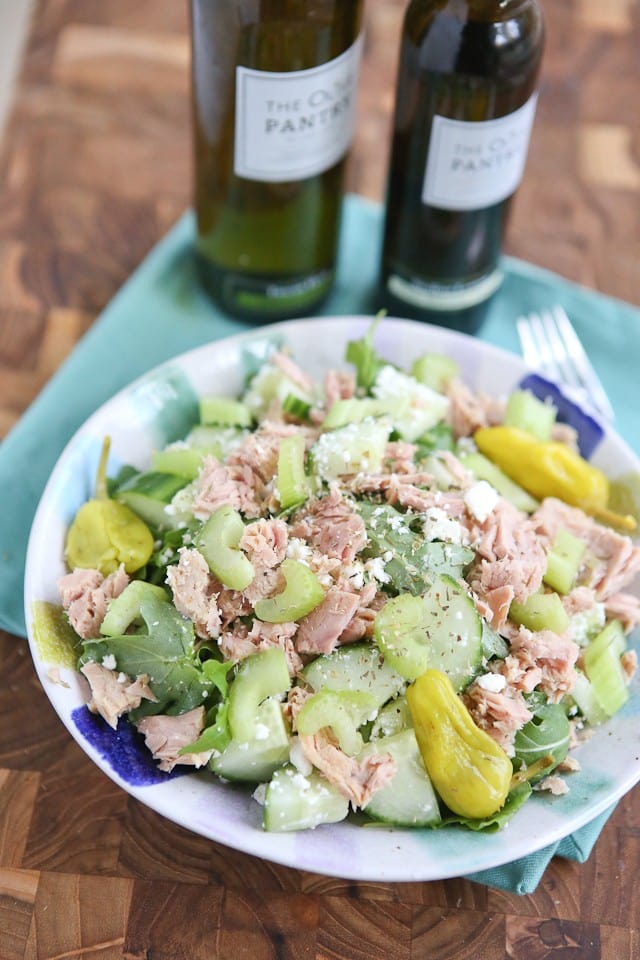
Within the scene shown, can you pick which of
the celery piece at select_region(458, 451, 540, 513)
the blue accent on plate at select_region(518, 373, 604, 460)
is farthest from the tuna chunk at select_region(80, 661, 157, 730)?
the blue accent on plate at select_region(518, 373, 604, 460)

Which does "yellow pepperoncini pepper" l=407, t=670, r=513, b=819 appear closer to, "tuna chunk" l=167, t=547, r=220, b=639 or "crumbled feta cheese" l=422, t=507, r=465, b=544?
"crumbled feta cheese" l=422, t=507, r=465, b=544

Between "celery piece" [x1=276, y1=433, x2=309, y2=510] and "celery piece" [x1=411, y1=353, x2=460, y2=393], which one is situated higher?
"celery piece" [x1=276, y1=433, x2=309, y2=510]

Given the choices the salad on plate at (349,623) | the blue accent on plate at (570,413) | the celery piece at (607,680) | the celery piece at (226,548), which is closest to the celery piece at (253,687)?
the salad on plate at (349,623)

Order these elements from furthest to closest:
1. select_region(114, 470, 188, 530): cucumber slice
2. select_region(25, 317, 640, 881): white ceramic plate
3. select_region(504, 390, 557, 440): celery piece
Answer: select_region(504, 390, 557, 440): celery piece < select_region(114, 470, 188, 530): cucumber slice < select_region(25, 317, 640, 881): white ceramic plate

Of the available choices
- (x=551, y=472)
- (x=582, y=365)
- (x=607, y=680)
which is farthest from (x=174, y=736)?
(x=582, y=365)

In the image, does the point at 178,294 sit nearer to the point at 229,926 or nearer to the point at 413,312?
the point at 413,312

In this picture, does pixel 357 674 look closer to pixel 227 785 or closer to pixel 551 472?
pixel 227 785

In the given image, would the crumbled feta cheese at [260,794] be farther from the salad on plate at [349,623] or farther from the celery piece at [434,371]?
the celery piece at [434,371]
